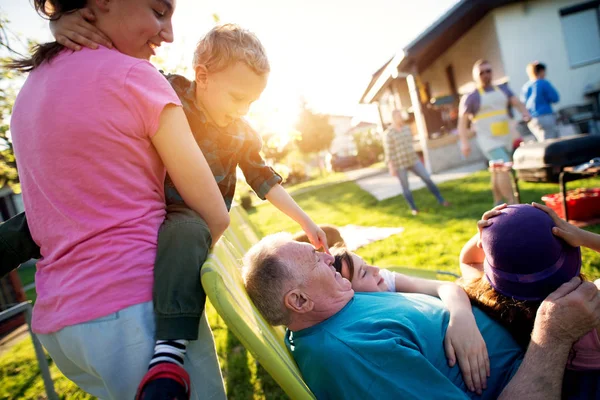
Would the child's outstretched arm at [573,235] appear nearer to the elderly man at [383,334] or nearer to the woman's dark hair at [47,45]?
the elderly man at [383,334]

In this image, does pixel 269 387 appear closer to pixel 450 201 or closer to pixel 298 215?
pixel 298 215

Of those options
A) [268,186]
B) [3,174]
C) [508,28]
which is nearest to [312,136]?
[508,28]

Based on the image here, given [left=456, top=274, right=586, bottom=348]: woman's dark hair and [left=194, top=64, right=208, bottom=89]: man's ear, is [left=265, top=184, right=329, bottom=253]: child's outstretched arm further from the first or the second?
[left=456, top=274, right=586, bottom=348]: woman's dark hair

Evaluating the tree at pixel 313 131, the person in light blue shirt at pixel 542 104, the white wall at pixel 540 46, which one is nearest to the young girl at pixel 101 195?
the person in light blue shirt at pixel 542 104

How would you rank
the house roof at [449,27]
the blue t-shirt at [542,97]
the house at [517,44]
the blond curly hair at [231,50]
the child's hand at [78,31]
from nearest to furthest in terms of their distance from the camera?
the child's hand at [78,31] < the blond curly hair at [231,50] < the blue t-shirt at [542,97] < the house roof at [449,27] < the house at [517,44]

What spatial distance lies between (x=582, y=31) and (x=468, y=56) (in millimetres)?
3358

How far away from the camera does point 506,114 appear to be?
546 centimetres

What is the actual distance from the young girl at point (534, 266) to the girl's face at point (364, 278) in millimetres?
579

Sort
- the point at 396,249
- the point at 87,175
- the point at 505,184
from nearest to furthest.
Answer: the point at 87,175, the point at 396,249, the point at 505,184

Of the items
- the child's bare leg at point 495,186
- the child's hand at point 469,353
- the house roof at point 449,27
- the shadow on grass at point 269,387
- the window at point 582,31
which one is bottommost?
the shadow on grass at point 269,387

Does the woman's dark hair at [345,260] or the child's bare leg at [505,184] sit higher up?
the woman's dark hair at [345,260]

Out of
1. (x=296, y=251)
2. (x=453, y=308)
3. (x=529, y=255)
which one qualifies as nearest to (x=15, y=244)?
(x=296, y=251)

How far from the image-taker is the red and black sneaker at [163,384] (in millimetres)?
1024

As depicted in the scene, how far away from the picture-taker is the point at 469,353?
4.61 ft
